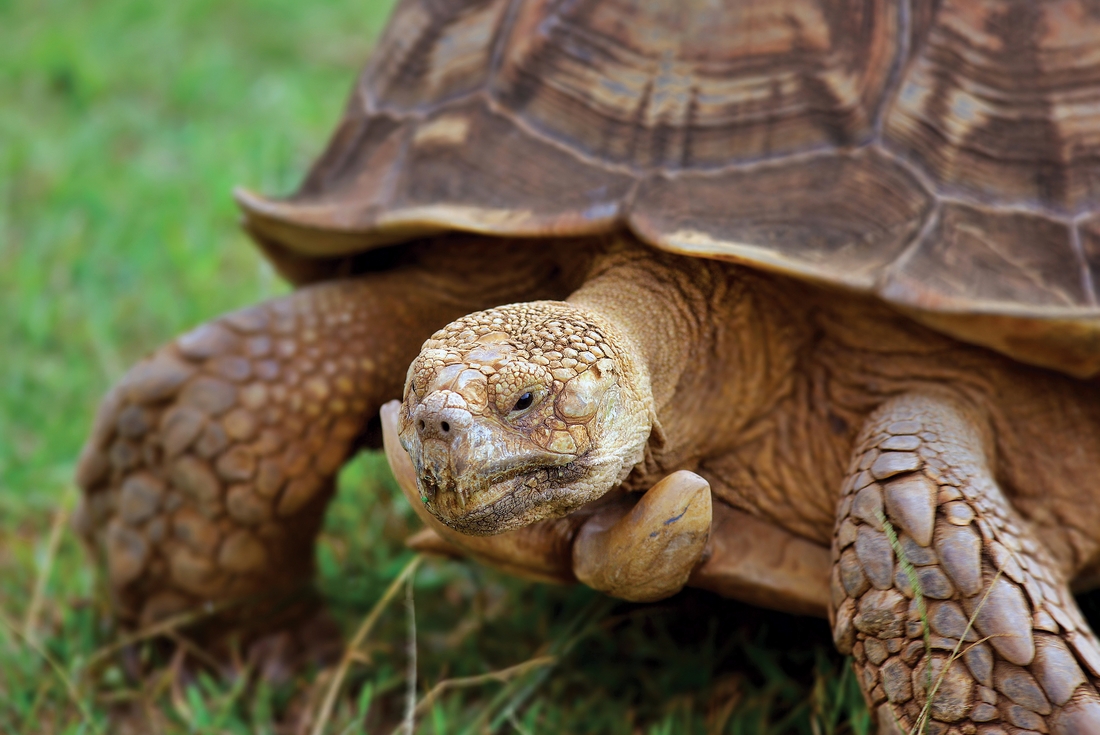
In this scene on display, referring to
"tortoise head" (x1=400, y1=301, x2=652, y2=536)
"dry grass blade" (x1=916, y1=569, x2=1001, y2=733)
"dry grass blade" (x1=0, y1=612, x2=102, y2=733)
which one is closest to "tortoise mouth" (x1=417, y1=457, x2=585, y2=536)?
"tortoise head" (x1=400, y1=301, x2=652, y2=536)

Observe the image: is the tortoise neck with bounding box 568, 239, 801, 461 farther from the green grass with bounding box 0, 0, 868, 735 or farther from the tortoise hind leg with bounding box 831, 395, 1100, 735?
the green grass with bounding box 0, 0, 868, 735

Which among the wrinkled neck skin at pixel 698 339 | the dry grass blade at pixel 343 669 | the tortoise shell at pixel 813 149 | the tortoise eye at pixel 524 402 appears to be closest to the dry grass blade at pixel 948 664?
the tortoise shell at pixel 813 149

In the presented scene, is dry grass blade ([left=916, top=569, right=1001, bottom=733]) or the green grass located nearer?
dry grass blade ([left=916, top=569, right=1001, bottom=733])

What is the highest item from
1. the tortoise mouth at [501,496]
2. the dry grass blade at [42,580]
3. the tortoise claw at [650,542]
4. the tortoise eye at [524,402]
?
the tortoise eye at [524,402]

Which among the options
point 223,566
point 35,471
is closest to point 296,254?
point 223,566

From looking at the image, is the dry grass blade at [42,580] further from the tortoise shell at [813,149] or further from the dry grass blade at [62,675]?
the tortoise shell at [813,149]

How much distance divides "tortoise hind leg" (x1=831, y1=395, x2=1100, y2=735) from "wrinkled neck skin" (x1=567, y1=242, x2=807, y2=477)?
30 cm

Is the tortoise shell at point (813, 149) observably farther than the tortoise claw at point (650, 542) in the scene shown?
Yes

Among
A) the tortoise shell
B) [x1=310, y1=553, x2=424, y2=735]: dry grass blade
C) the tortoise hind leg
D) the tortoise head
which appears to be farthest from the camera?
[x1=310, y1=553, x2=424, y2=735]: dry grass blade

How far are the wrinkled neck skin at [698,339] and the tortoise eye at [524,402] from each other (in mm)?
393

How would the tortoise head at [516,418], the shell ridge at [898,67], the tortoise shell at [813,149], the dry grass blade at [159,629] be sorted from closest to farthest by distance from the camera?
the tortoise head at [516,418] → the tortoise shell at [813,149] → the shell ridge at [898,67] → the dry grass blade at [159,629]

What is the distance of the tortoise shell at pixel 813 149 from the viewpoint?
203 cm

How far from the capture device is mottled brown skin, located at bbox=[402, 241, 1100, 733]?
1.73m

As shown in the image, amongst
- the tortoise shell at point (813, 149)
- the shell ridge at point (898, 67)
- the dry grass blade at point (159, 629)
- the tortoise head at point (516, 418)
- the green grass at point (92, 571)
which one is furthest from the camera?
the dry grass blade at point (159, 629)
